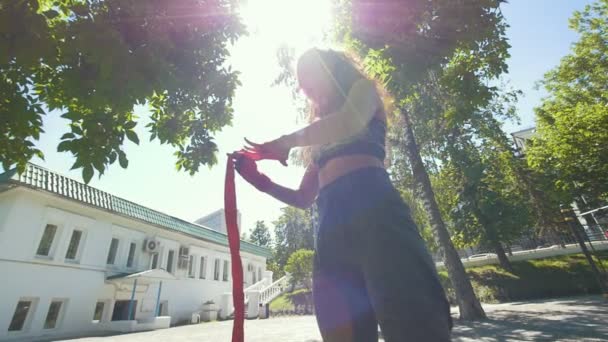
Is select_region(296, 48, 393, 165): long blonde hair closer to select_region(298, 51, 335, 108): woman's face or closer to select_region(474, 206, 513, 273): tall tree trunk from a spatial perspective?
select_region(298, 51, 335, 108): woman's face

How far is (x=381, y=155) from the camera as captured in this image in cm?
147

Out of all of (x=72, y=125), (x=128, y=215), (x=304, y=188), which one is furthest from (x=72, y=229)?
(x=304, y=188)

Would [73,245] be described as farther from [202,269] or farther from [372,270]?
[372,270]

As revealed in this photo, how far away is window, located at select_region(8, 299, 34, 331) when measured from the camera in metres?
10.7

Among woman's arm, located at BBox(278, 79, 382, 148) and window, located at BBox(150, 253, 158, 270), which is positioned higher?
window, located at BBox(150, 253, 158, 270)

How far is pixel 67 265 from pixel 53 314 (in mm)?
2039

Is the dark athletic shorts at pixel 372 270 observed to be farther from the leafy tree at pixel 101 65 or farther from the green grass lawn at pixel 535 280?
the green grass lawn at pixel 535 280

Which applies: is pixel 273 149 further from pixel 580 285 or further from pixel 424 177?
pixel 580 285

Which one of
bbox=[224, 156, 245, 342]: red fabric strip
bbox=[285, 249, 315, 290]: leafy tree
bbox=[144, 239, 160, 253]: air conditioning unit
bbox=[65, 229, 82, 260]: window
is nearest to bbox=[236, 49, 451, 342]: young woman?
bbox=[224, 156, 245, 342]: red fabric strip

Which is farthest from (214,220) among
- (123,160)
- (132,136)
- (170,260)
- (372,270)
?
(372,270)

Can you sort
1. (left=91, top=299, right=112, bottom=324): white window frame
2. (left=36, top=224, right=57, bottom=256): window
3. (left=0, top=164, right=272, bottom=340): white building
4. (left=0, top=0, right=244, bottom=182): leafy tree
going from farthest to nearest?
(left=91, top=299, right=112, bottom=324): white window frame, (left=36, top=224, right=57, bottom=256): window, (left=0, top=164, right=272, bottom=340): white building, (left=0, top=0, right=244, bottom=182): leafy tree

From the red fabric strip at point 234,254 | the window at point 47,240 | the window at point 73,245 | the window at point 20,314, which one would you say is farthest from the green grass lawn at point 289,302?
the red fabric strip at point 234,254

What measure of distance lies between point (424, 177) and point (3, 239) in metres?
16.2

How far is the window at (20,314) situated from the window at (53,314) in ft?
2.44
